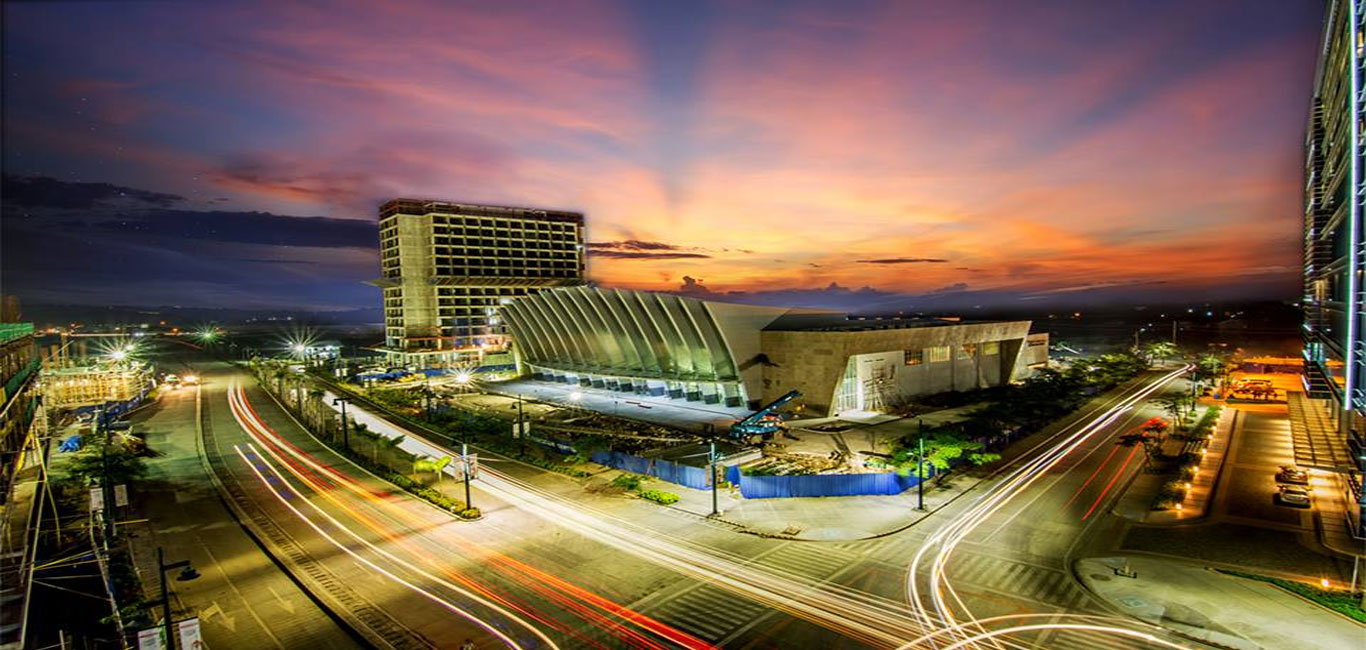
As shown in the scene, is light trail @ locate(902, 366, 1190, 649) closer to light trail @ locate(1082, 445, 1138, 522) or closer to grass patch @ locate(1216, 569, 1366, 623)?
light trail @ locate(1082, 445, 1138, 522)

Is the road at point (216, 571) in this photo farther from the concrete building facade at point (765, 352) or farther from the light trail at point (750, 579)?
the concrete building facade at point (765, 352)

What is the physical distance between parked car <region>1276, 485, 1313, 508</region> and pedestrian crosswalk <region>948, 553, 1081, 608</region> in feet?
56.4

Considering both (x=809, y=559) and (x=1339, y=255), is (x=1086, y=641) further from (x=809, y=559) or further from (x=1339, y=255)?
(x=1339, y=255)

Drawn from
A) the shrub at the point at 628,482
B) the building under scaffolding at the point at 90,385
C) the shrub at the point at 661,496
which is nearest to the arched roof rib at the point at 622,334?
the shrub at the point at 628,482

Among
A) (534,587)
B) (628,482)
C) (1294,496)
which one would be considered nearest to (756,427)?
(628,482)

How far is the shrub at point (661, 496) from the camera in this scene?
32250 millimetres

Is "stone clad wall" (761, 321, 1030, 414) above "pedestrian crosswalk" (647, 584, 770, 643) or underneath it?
above

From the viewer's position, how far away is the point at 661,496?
107ft

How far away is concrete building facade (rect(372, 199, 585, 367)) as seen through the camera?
379ft

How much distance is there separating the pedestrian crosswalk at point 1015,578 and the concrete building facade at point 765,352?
32.2m

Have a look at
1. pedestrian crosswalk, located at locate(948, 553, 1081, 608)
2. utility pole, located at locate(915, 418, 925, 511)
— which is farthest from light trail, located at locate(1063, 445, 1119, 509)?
pedestrian crosswalk, located at locate(948, 553, 1081, 608)

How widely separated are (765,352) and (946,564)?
38473mm

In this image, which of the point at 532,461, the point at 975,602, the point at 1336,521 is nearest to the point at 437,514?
the point at 532,461

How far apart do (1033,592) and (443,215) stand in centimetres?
11741
